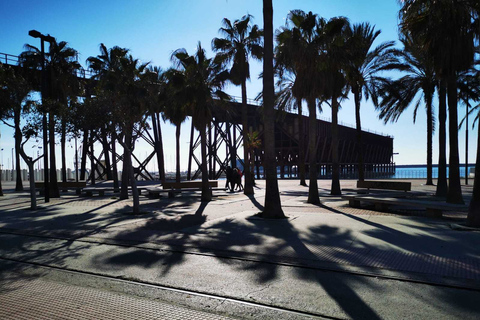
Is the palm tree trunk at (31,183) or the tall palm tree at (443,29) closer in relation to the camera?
the tall palm tree at (443,29)

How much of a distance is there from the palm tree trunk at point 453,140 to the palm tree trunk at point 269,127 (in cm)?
633

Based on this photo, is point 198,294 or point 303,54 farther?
point 303,54

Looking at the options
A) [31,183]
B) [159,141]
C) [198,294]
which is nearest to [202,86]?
[31,183]

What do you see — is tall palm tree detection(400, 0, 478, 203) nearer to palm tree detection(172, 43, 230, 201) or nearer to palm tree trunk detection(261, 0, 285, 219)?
palm tree trunk detection(261, 0, 285, 219)

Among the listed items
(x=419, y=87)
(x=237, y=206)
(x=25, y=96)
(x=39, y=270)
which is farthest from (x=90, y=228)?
(x=419, y=87)

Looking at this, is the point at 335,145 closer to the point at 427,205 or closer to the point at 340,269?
the point at 427,205

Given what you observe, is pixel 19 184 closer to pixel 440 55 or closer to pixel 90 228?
pixel 90 228

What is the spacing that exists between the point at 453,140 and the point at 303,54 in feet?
20.8

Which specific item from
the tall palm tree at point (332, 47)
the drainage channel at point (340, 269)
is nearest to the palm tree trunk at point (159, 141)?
the tall palm tree at point (332, 47)

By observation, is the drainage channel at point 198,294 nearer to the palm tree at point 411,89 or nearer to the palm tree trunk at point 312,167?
the palm tree trunk at point 312,167

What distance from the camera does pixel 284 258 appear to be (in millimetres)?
6602

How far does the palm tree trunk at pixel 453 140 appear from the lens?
41.5ft

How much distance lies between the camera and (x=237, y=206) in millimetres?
15070

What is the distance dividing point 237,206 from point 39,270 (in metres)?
9.38
